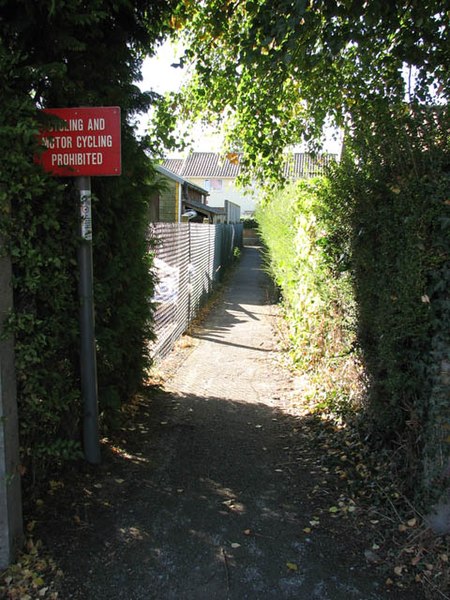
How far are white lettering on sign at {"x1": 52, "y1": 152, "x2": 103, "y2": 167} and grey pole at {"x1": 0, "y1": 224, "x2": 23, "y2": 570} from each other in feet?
2.59

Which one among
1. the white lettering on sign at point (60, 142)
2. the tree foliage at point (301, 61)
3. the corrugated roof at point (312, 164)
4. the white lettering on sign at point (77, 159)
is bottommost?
the white lettering on sign at point (77, 159)

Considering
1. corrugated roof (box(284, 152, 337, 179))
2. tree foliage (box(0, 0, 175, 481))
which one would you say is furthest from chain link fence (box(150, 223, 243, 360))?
corrugated roof (box(284, 152, 337, 179))

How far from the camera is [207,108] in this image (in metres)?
6.92

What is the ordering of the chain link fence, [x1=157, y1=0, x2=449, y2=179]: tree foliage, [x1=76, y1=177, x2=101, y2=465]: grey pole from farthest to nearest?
the chain link fence
[x1=157, y1=0, x2=449, y2=179]: tree foliage
[x1=76, y1=177, x2=101, y2=465]: grey pole

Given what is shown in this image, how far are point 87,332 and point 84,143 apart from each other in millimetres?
1230

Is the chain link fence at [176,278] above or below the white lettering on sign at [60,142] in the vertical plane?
below

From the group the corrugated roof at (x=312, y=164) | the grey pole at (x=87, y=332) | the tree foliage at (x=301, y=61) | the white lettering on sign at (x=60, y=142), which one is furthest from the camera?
the corrugated roof at (x=312, y=164)

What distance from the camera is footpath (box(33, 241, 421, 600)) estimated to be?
2439 millimetres

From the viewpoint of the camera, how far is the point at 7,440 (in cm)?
242

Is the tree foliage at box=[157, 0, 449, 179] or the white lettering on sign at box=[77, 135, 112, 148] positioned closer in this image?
the white lettering on sign at box=[77, 135, 112, 148]

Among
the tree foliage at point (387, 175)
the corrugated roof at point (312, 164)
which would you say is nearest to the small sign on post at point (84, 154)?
the tree foliage at point (387, 175)

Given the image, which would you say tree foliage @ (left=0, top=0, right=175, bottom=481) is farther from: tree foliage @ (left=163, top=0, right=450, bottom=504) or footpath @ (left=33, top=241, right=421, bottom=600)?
tree foliage @ (left=163, top=0, right=450, bottom=504)

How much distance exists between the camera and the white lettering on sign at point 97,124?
9.58 feet

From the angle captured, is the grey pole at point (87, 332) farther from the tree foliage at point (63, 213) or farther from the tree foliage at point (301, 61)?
the tree foliage at point (301, 61)
